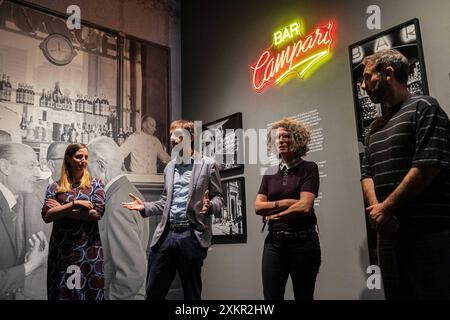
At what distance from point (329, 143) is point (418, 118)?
1557mm

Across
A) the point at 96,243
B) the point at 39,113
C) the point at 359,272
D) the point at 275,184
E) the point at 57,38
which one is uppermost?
the point at 57,38

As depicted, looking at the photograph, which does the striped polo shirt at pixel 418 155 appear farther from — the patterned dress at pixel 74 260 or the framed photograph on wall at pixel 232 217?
the framed photograph on wall at pixel 232 217

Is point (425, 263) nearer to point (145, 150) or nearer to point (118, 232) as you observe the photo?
point (118, 232)

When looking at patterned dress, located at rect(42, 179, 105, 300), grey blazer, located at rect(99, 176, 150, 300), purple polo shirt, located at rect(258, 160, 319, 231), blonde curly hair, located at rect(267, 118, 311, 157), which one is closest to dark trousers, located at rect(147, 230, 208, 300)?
patterned dress, located at rect(42, 179, 105, 300)

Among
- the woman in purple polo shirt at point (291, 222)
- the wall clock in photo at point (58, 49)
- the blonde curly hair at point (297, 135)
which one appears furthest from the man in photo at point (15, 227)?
the blonde curly hair at point (297, 135)

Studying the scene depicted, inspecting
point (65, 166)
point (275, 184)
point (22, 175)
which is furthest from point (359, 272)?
point (22, 175)

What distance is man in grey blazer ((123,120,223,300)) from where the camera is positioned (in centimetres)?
283

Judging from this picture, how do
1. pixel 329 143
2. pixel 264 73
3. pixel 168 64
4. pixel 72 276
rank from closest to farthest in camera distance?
1. pixel 72 276
2. pixel 329 143
3. pixel 264 73
4. pixel 168 64

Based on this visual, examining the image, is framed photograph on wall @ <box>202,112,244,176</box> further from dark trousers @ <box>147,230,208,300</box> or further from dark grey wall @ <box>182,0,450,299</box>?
dark trousers @ <box>147,230,208,300</box>

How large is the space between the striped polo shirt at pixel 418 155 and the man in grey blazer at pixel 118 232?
3010mm

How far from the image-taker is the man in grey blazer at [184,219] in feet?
9.30

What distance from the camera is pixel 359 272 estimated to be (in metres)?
3.20

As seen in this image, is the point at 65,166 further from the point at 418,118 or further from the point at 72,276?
the point at 418,118

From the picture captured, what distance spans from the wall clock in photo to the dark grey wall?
4.71ft
